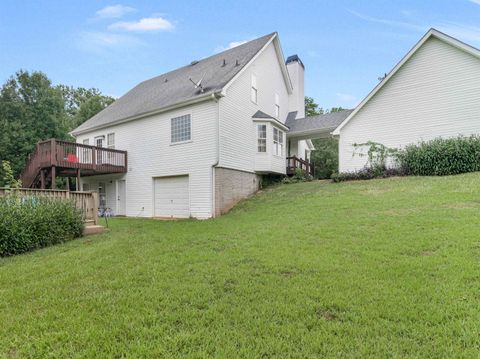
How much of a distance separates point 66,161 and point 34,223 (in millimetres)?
7674

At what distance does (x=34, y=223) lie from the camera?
7348mm

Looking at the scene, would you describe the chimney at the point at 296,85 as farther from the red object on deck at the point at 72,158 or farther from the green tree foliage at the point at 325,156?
the red object on deck at the point at 72,158

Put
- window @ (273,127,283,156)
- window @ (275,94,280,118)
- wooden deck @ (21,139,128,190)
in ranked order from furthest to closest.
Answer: window @ (275,94,280,118)
window @ (273,127,283,156)
wooden deck @ (21,139,128,190)

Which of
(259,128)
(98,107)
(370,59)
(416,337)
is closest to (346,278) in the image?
(416,337)

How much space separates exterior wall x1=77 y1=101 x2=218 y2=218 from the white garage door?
326mm

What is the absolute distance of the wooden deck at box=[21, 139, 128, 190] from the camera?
1384cm

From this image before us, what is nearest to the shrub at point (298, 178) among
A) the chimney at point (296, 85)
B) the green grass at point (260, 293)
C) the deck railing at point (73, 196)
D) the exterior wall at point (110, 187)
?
the chimney at point (296, 85)

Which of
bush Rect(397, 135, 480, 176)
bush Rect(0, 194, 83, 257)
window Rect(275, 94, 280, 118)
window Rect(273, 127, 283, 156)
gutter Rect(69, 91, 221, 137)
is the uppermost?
window Rect(275, 94, 280, 118)

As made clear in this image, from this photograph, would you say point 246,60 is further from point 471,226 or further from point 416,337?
point 416,337

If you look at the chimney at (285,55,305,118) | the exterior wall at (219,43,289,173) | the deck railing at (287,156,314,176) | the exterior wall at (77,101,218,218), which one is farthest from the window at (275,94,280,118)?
the exterior wall at (77,101,218,218)

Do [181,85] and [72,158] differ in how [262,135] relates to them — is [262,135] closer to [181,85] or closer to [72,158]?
[181,85]

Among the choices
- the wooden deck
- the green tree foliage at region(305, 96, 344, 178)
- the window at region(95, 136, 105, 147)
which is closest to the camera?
the wooden deck

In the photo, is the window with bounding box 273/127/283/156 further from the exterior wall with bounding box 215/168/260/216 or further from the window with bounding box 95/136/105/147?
the window with bounding box 95/136/105/147

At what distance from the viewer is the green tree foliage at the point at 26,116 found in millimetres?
26953
